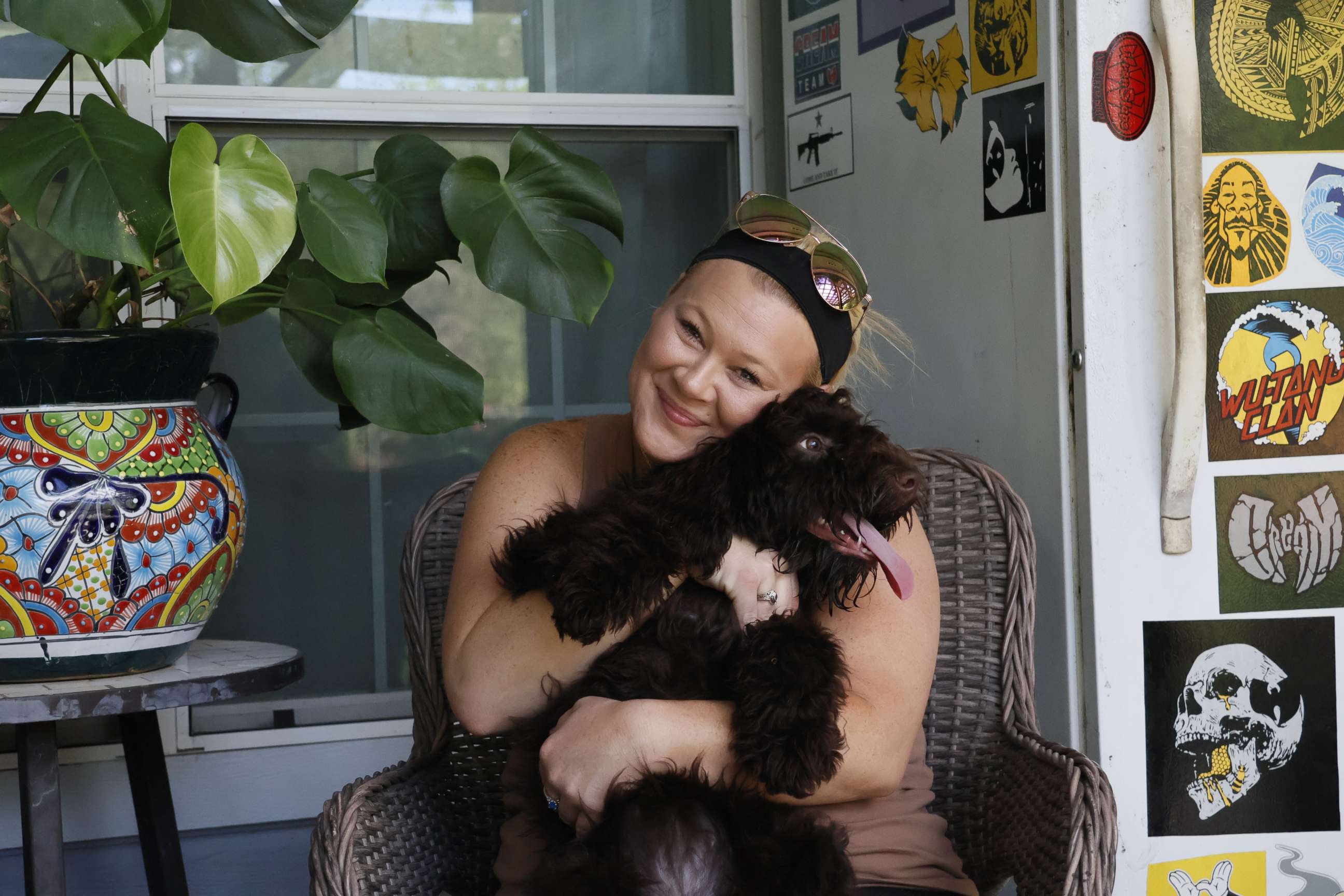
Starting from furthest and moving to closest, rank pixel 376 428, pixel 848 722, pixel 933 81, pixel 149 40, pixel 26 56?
1. pixel 376 428
2. pixel 26 56
3. pixel 933 81
4. pixel 149 40
5. pixel 848 722

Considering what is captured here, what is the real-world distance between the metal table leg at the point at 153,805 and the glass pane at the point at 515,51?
132 cm

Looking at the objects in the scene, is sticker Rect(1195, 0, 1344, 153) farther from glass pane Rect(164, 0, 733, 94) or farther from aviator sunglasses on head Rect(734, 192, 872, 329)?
glass pane Rect(164, 0, 733, 94)

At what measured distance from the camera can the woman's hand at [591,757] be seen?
1.25 m

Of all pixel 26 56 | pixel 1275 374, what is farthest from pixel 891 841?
pixel 26 56

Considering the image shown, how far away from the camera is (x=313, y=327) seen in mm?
1850

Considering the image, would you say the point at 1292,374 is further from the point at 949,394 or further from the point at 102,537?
the point at 102,537

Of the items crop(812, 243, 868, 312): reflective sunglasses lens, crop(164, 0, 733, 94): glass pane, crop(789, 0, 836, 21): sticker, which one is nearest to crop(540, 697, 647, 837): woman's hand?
crop(812, 243, 868, 312): reflective sunglasses lens

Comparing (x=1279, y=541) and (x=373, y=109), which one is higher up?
(x=373, y=109)

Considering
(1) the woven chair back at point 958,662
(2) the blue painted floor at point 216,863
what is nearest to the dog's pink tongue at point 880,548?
(1) the woven chair back at point 958,662

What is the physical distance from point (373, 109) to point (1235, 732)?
1999 mm

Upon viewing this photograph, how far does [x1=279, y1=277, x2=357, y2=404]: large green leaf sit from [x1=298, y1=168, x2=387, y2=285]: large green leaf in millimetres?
169

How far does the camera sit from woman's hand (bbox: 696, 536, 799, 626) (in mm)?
1275

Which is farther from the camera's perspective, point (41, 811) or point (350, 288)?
point (350, 288)

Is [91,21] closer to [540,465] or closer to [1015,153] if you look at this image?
[540,465]
